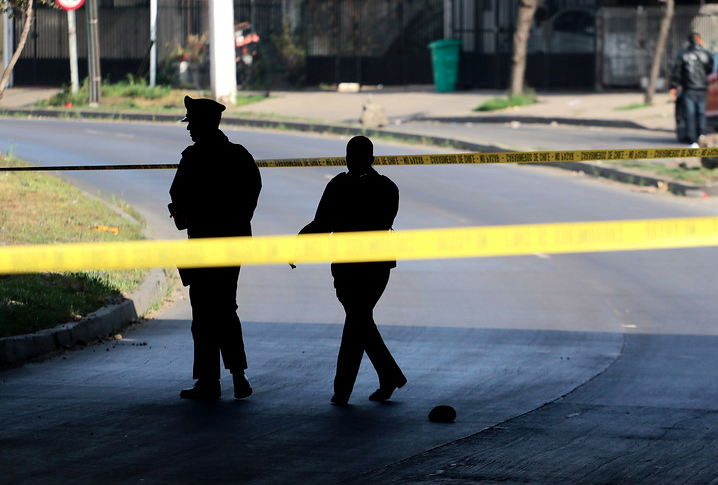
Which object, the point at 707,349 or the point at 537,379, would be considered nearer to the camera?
the point at 537,379

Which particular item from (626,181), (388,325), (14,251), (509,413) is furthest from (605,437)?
(626,181)

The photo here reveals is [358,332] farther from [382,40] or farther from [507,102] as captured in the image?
[382,40]

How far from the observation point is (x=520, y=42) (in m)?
34.8

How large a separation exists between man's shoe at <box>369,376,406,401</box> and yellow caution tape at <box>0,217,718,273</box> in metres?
2.32

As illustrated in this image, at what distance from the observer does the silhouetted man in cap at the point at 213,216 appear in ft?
26.9

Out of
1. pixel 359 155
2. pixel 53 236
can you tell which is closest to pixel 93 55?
pixel 53 236

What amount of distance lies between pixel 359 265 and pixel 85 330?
2953 mm

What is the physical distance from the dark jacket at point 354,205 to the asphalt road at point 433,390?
1.04 meters

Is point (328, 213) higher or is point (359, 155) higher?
point (359, 155)

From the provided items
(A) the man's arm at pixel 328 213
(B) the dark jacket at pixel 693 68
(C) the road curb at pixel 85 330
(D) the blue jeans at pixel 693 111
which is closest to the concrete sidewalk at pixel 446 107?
(D) the blue jeans at pixel 693 111

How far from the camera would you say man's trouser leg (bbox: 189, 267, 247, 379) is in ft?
26.9

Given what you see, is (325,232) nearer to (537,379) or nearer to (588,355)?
(537,379)

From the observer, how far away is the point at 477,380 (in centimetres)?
870

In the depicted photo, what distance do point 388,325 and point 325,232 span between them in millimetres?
3074
